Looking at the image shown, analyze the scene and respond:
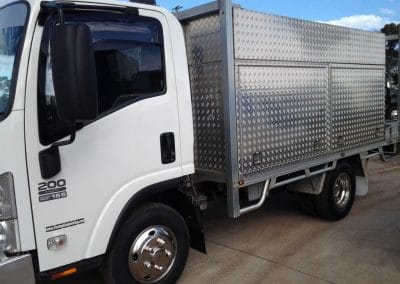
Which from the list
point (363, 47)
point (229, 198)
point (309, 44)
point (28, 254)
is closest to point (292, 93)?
point (309, 44)

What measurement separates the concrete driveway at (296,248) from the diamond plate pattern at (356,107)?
1.04 m

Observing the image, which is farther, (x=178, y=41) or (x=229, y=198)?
(x=229, y=198)

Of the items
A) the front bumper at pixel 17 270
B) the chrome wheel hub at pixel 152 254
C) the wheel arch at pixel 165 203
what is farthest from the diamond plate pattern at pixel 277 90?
the front bumper at pixel 17 270

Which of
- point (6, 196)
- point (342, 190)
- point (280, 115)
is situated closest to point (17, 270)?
point (6, 196)

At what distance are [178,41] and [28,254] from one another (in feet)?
6.30

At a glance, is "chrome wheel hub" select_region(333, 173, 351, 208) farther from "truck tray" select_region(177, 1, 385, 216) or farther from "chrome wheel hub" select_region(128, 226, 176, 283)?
"chrome wheel hub" select_region(128, 226, 176, 283)

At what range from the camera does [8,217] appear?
2.76 metres

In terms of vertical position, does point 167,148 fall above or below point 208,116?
below

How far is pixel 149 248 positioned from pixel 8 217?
1192 millimetres

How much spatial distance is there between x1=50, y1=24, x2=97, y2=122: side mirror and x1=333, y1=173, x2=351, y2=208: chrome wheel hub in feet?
13.5

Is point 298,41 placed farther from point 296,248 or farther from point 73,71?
point 73,71

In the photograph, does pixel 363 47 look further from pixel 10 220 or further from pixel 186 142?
pixel 10 220

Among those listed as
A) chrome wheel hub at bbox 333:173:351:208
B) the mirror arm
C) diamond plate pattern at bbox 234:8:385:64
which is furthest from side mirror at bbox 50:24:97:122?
chrome wheel hub at bbox 333:173:351:208

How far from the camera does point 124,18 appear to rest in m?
3.31
